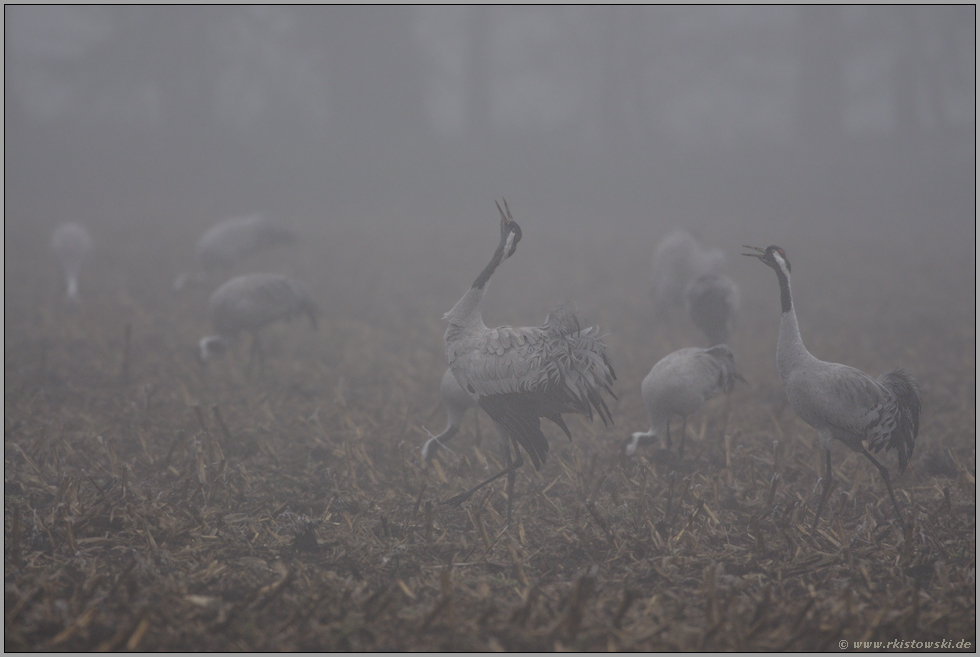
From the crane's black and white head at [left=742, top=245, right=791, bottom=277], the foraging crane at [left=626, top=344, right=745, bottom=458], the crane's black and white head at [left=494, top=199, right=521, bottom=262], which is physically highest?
the crane's black and white head at [left=494, top=199, right=521, bottom=262]

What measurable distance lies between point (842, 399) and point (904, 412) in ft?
1.59

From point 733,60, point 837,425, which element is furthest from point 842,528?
point 733,60

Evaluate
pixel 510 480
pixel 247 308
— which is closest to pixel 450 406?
pixel 510 480

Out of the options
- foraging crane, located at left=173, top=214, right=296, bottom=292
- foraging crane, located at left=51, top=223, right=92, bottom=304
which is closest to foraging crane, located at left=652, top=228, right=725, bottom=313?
foraging crane, located at left=173, top=214, right=296, bottom=292

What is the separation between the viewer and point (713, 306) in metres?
5.50

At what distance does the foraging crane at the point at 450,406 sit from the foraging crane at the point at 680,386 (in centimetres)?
116

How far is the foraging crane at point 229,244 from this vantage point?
340 inches

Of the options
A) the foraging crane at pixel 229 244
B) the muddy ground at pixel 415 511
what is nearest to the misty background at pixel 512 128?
the foraging crane at pixel 229 244

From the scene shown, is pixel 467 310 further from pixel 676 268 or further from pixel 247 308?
pixel 676 268

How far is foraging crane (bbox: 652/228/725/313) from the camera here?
752 centimetres

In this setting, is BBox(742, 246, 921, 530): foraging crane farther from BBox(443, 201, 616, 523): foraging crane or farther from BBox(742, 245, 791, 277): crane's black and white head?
BBox(443, 201, 616, 523): foraging crane

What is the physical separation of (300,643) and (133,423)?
3.21 meters

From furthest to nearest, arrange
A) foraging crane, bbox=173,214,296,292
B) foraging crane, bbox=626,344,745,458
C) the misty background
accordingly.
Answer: the misty background → foraging crane, bbox=173,214,296,292 → foraging crane, bbox=626,344,745,458

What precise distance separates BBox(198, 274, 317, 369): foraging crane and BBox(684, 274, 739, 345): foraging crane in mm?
4025
